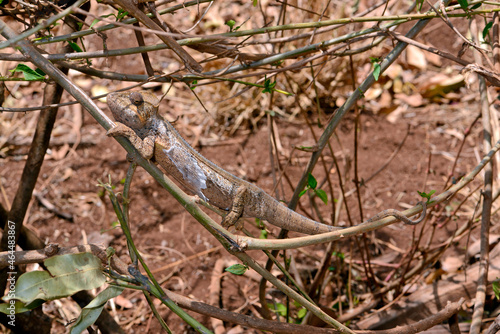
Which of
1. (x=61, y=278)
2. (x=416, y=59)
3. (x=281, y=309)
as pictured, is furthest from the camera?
(x=416, y=59)

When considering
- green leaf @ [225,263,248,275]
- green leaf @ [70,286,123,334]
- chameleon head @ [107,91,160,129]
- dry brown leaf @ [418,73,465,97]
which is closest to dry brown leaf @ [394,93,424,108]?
dry brown leaf @ [418,73,465,97]

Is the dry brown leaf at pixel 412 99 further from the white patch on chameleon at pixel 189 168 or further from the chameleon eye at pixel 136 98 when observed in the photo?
the chameleon eye at pixel 136 98

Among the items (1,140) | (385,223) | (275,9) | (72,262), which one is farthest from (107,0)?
(275,9)

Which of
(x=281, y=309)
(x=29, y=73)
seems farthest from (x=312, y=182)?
(x=29, y=73)

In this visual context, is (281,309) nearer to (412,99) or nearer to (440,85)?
(412,99)

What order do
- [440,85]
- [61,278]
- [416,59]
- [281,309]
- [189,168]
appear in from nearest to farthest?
[61,278]
[189,168]
[281,309]
[440,85]
[416,59]

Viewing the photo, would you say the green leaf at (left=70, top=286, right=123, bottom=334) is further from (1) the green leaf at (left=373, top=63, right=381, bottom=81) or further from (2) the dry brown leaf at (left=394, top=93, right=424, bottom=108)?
(2) the dry brown leaf at (left=394, top=93, right=424, bottom=108)

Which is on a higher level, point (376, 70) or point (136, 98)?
point (376, 70)
